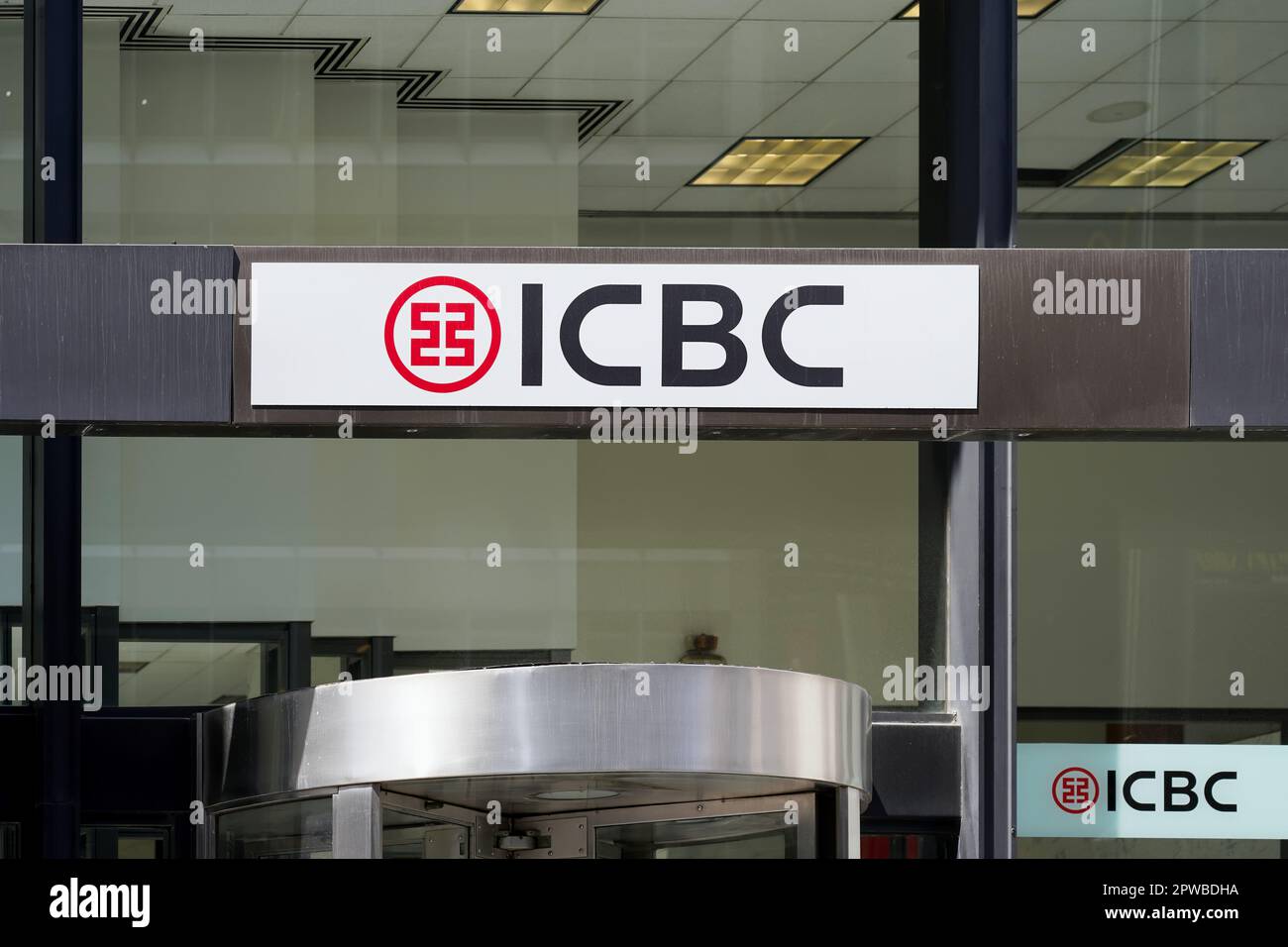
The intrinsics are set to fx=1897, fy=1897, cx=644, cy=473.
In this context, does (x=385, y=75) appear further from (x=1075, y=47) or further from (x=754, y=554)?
(x=1075, y=47)

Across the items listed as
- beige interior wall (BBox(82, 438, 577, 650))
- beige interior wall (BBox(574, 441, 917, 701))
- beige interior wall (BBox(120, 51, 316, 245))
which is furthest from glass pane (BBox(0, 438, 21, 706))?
beige interior wall (BBox(574, 441, 917, 701))

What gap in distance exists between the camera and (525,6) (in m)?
8.67

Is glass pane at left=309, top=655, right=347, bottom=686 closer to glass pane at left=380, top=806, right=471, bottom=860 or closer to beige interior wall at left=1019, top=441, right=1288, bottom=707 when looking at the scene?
glass pane at left=380, top=806, right=471, bottom=860

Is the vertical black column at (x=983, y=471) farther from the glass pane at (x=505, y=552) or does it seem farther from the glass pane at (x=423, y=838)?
the glass pane at (x=423, y=838)

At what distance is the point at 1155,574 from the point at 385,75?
406 centimetres

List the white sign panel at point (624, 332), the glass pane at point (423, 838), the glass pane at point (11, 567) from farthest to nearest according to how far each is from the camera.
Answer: the glass pane at point (11, 567) < the glass pane at point (423, 838) < the white sign panel at point (624, 332)

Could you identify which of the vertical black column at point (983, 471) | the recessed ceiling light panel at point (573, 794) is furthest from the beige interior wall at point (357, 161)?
the recessed ceiling light panel at point (573, 794)

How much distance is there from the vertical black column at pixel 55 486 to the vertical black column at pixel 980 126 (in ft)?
11.6

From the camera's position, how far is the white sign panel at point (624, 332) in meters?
5.62

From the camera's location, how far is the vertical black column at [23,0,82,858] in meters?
7.45

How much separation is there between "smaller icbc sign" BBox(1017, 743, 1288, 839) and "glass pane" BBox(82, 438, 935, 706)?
80cm

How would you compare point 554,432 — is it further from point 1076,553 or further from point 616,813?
point 1076,553
